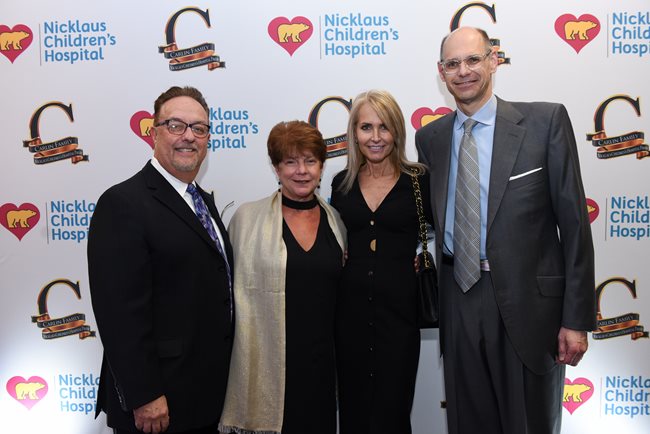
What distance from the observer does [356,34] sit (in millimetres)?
3193

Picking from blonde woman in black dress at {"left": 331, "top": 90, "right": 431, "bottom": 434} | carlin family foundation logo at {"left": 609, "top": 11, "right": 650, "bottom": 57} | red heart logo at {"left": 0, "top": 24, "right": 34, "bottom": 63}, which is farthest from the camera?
red heart logo at {"left": 0, "top": 24, "right": 34, "bottom": 63}

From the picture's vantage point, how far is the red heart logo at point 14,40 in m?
3.34

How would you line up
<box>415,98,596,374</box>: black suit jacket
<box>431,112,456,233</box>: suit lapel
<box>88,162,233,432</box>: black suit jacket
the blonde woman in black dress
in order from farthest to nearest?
the blonde woman in black dress → <box>431,112,456,233</box>: suit lapel → <box>415,98,596,374</box>: black suit jacket → <box>88,162,233,432</box>: black suit jacket

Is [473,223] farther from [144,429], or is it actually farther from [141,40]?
[141,40]

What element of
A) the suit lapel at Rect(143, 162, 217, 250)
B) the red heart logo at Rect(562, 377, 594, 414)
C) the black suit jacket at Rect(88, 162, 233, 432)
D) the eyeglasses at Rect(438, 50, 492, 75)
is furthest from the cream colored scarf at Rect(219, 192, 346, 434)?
the red heart logo at Rect(562, 377, 594, 414)

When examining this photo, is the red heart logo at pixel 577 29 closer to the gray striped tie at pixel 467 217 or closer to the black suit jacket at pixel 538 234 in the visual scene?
the black suit jacket at pixel 538 234

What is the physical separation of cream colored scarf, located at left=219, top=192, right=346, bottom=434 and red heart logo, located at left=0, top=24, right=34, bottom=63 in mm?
2327

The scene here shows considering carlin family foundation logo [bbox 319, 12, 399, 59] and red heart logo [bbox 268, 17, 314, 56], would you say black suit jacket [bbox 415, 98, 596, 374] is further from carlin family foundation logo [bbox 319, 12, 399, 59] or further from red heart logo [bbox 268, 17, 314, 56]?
red heart logo [bbox 268, 17, 314, 56]

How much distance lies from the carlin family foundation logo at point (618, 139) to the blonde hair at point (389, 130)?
56.1 inches

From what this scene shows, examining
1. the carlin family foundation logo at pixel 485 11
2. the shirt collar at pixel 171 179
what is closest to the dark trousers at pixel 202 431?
the shirt collar at pixel 171 179

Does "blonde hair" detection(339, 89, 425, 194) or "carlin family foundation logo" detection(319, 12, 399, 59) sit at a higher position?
"carlin family foundation logo" detection(319, 12, 399, 59)

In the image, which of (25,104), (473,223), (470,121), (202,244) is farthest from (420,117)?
(25,104)

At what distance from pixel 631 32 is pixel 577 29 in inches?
13.2

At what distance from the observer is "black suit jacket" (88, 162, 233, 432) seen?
1.75 m
